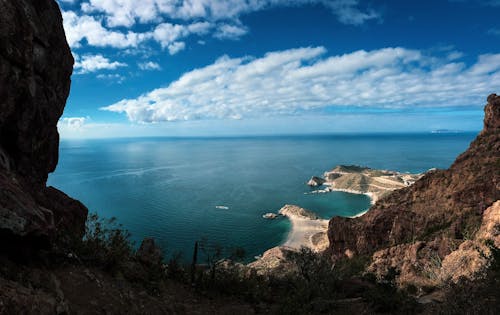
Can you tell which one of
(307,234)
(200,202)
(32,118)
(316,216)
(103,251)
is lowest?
(307,234)

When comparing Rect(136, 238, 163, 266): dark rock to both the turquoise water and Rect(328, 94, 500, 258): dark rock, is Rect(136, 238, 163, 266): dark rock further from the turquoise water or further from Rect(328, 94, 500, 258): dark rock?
Rect(328, 94, 500, 258): dark rock

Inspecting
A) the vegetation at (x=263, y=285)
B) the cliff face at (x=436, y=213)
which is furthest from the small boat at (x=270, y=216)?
the vegetation at (x=263, y=285)

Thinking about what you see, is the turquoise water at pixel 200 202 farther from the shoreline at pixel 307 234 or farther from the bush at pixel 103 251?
the bush at pixel 103 251

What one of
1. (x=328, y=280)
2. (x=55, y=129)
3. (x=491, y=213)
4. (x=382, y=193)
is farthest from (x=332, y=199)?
(x=55, y=129)

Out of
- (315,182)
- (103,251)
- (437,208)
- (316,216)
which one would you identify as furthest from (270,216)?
(103,251)

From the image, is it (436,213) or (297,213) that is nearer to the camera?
(436,213)

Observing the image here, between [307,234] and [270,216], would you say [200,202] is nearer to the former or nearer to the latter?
[270,216]

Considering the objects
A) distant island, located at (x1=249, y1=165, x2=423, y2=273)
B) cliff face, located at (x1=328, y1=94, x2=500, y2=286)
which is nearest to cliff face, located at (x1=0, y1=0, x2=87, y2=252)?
distant island, located at (x1=249, y1=165, x2=423, y2=273)
